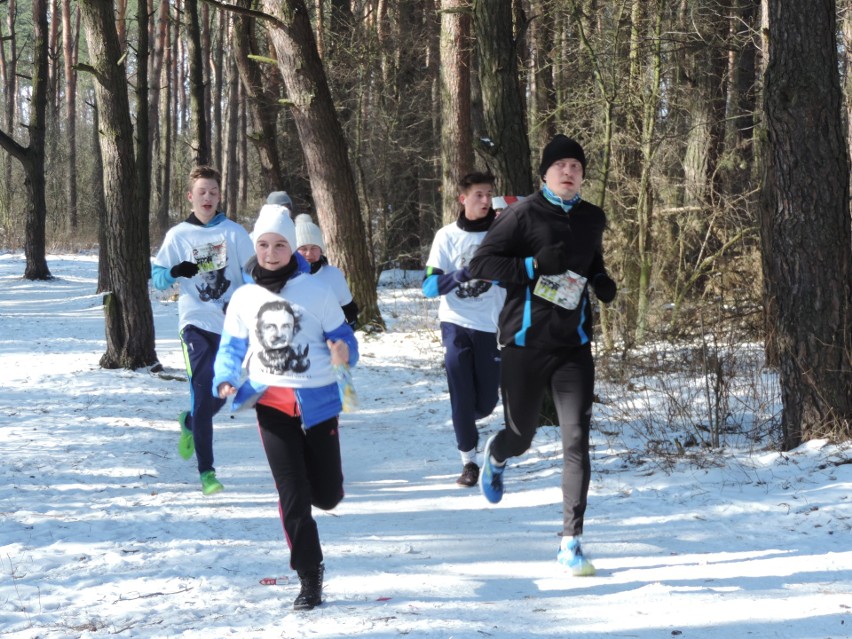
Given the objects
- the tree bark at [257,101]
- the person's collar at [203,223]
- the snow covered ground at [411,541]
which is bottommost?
the snow covered ground at [411,541]

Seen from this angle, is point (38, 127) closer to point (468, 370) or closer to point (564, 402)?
point (468, 370)

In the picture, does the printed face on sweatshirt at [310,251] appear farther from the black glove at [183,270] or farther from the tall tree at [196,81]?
the tall tree at [196,81]

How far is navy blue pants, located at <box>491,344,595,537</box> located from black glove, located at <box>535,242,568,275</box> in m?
0.42

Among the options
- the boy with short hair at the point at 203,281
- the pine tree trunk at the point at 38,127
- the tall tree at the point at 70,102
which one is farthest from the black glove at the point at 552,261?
the tall tree at the point at 70,102

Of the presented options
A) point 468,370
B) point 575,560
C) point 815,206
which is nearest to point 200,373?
point 468,370

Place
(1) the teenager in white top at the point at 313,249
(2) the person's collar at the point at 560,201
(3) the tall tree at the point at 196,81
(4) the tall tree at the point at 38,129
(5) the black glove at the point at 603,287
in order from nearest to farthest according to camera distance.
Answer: (5) the black glove at the point at 603,287 < (2) the person's collar at the point at 560,201 < (1) the teenager in white top at the point at 313,249 < (3) the tall tree at the point at 196,81 < (4) the tall tree at the point at 38,129

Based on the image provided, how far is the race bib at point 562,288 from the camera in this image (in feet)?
16.1

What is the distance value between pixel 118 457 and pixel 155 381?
135 inches

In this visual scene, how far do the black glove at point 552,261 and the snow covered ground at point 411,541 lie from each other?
1.54 meters

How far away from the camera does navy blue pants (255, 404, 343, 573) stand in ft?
14.2

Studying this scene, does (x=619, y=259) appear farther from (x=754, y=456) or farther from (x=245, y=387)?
(x=245, y=387)

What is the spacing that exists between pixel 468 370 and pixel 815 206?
257 centimetres

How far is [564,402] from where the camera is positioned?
4887mm

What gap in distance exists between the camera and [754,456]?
21.8ft
